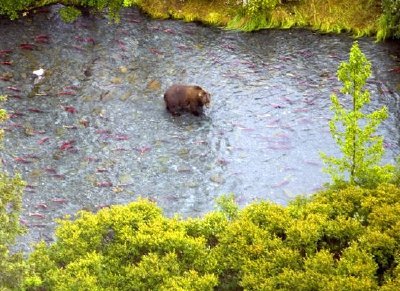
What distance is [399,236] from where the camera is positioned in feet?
31.9

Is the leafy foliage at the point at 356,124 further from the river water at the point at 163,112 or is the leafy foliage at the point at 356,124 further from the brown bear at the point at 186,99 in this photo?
the brown bear at the point at 186,99

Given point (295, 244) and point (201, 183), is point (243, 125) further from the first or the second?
point (295, 244)

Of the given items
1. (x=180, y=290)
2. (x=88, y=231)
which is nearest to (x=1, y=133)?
(x=88, y=231)

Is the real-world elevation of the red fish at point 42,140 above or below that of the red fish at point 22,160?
above

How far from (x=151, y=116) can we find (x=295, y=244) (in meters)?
8.73

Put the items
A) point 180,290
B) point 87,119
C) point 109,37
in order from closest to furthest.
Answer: point 180,290
point 87,119
point 109,37

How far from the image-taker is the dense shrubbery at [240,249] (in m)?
9.48

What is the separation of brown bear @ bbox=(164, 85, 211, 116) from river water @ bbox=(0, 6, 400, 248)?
30 centimetres

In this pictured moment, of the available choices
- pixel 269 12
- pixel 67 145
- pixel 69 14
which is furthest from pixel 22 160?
pixel 269 12

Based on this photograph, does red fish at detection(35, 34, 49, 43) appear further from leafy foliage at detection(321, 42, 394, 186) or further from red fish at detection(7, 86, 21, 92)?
leafy foliage at detection(321, 42, 394, 186)

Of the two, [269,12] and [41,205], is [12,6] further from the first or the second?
[41,205]

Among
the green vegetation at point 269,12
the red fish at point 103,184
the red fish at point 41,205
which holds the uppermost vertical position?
the green vegetation at point 269,12

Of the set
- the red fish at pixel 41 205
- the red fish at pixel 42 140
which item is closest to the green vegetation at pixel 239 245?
the red fish at pixel 41 205

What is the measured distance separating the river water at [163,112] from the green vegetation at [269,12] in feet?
1.60
